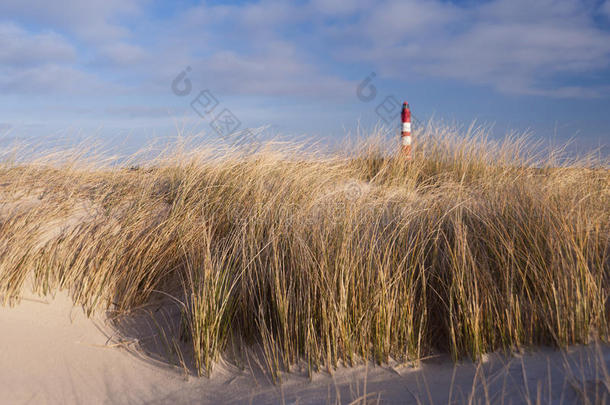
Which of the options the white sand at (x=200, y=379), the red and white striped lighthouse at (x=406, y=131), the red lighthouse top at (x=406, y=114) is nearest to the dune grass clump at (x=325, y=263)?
the white sand at (x=200, y=379)

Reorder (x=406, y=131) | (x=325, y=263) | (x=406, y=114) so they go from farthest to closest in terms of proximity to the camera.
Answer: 1. (x=406, y=114)
2. (x=406, y=131)
3. (x=325, y=263)

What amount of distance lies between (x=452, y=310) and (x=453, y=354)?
28 centimetres

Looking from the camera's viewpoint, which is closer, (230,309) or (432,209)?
(230,309)

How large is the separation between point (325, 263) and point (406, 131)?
5992 mm

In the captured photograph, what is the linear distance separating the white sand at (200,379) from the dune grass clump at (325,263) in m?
0.11

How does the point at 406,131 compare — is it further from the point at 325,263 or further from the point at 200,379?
the point at 200,379

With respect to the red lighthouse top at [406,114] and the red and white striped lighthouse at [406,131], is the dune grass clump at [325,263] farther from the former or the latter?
the red lighthouse top at [406,114]

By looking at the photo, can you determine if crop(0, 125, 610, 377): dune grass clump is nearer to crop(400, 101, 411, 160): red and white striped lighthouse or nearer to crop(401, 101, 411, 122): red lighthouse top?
crop(400, 101, 411, 160): red and white striped lighthouse

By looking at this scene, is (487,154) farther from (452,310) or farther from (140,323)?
(140,323)

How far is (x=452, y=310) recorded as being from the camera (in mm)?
2666

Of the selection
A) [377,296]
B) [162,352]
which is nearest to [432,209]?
[377,296]

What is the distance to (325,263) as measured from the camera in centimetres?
269

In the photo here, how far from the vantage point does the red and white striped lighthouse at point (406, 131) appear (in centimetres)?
743

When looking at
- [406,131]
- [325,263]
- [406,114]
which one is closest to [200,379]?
[325,263]
